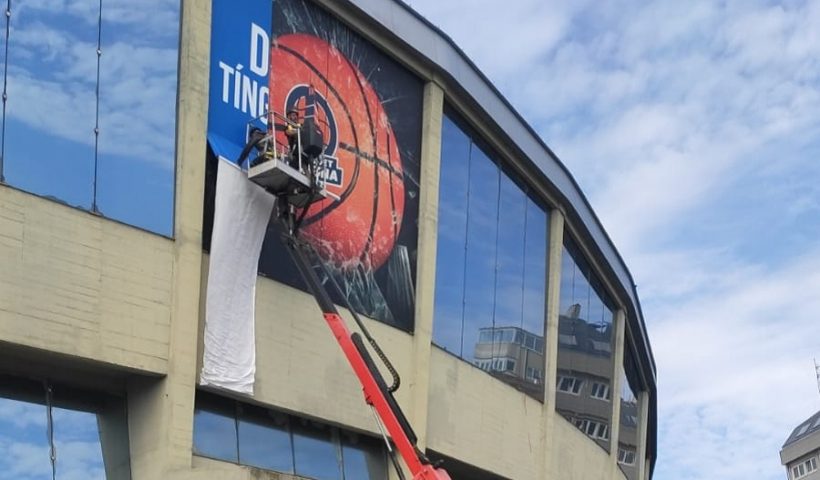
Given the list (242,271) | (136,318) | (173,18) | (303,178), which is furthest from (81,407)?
(173,18)

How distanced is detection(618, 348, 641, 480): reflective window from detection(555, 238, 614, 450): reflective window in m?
2.54

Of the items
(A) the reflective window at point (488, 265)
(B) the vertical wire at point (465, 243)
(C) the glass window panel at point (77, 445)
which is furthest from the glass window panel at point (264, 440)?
(B) the vertical wire at point (465, 243)

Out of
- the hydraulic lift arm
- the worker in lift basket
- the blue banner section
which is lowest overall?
the hydraulic lift arm

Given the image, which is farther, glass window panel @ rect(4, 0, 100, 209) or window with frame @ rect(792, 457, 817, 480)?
window with frame @ rect(792, 457, 817, 480)

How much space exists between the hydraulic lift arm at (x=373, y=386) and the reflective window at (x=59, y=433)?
3.72 m

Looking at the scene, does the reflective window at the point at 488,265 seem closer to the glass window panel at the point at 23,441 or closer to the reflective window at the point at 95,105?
the reflective window at the point at 95,105

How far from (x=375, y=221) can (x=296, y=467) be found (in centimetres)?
555

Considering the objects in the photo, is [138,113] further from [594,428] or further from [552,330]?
→ [594,428]

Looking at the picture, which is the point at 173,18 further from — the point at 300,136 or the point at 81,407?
the point at 81,407

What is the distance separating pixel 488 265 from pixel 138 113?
11.9 metres

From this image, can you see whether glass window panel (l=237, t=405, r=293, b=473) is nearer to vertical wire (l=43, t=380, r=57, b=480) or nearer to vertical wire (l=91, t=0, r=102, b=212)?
vertical wire (l=43, t=380, r=57, b=480)

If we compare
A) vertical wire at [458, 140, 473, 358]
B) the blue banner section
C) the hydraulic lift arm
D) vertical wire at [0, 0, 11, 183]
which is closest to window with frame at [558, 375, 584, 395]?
vertical wire at [458, 140, 473, 358]

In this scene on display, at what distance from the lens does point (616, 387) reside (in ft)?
130

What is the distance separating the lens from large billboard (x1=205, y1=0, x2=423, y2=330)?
21.0 m
